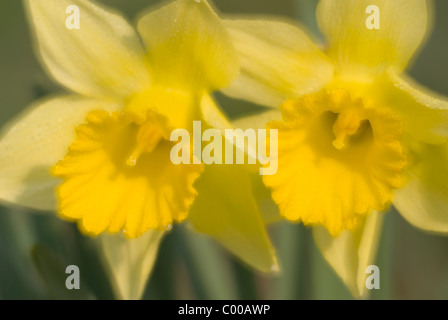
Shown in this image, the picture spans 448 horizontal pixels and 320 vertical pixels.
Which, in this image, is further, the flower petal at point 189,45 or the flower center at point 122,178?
the flower center at point 122,178

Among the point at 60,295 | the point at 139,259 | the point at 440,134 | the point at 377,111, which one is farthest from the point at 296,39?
the point at 60,295

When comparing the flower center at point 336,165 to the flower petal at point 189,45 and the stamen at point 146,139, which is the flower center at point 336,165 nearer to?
the flower petal at point 189,45

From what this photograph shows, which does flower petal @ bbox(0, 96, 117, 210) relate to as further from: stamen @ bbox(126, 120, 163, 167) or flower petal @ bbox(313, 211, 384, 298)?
flower petal @ bbox(313, 211, 384, 298)

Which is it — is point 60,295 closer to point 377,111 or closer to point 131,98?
point 131,98

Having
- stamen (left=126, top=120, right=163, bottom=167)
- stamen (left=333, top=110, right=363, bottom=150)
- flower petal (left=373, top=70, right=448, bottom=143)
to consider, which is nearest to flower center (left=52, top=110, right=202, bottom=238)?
stamen (left=126, top=120, right=163, bottom=167)

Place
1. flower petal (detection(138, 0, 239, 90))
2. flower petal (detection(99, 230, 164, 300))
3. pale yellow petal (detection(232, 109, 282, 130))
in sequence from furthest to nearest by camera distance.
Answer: flower petal (detection(99, 230, 164, 300))
pale yellow petal (detection(232, 109, 282, 130))
flower petal (detection(138, 0, 239, 90))

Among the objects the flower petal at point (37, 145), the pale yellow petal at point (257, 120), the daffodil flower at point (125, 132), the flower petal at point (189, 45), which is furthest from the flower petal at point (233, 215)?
the flower petal at point (37, 145)
